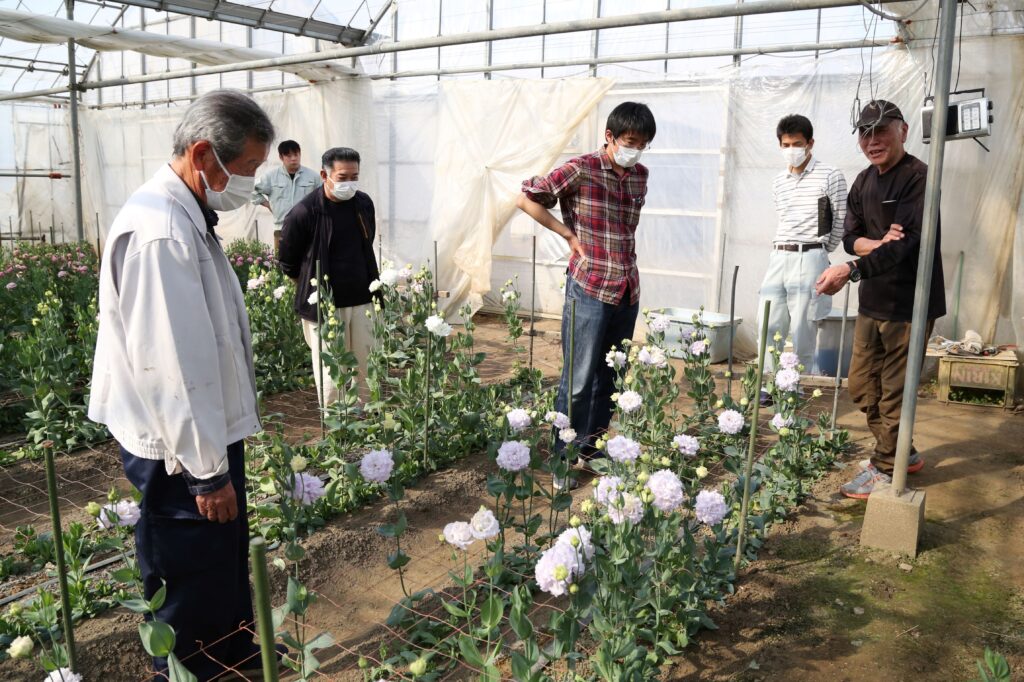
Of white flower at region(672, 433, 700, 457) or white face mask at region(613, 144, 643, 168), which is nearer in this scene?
white flower at region(672, 433, 700, 457)

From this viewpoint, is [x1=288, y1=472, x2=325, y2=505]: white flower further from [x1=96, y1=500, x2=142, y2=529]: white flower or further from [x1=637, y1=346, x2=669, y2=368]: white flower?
[x1=637, y1=346, x2=669, y2=368]: white flower

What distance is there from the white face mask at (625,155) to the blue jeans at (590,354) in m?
0.55

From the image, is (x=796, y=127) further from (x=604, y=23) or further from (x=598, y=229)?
(x=598, y=229)

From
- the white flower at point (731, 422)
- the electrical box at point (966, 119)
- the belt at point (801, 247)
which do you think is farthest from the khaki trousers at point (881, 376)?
the belt at point (801, 247)

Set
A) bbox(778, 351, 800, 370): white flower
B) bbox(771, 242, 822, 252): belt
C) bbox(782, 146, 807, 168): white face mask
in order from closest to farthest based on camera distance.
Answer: bbox(778, 351, 800, 370): white flower
bbox(782, 146, 807, 168): white face mask
bbox(771, 242, 822, 252): belt

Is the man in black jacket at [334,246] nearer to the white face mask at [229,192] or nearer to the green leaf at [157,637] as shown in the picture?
the white face mask at [229,192]

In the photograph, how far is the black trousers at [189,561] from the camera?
1.80 metres

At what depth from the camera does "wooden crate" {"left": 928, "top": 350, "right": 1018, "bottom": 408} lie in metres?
4.75

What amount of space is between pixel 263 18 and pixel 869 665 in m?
8.45

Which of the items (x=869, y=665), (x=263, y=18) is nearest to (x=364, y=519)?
(x=869, y=665)

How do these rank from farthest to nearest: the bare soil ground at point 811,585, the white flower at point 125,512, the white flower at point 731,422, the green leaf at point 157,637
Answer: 1. the white flower at point 731,422
2. the bare soil ground at point 811,585
3. the white flower at point 125,512
4. the green leaf at point 157,637

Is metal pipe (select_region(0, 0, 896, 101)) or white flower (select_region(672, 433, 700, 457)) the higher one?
metal pipe (select_region(0, 0, 896, 101))

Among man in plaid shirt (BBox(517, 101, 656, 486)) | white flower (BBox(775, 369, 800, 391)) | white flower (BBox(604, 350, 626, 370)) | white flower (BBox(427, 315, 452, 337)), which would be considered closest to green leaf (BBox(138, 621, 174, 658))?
white flower (BBox(604, 350, 626, 370))

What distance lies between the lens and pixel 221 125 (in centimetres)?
175
